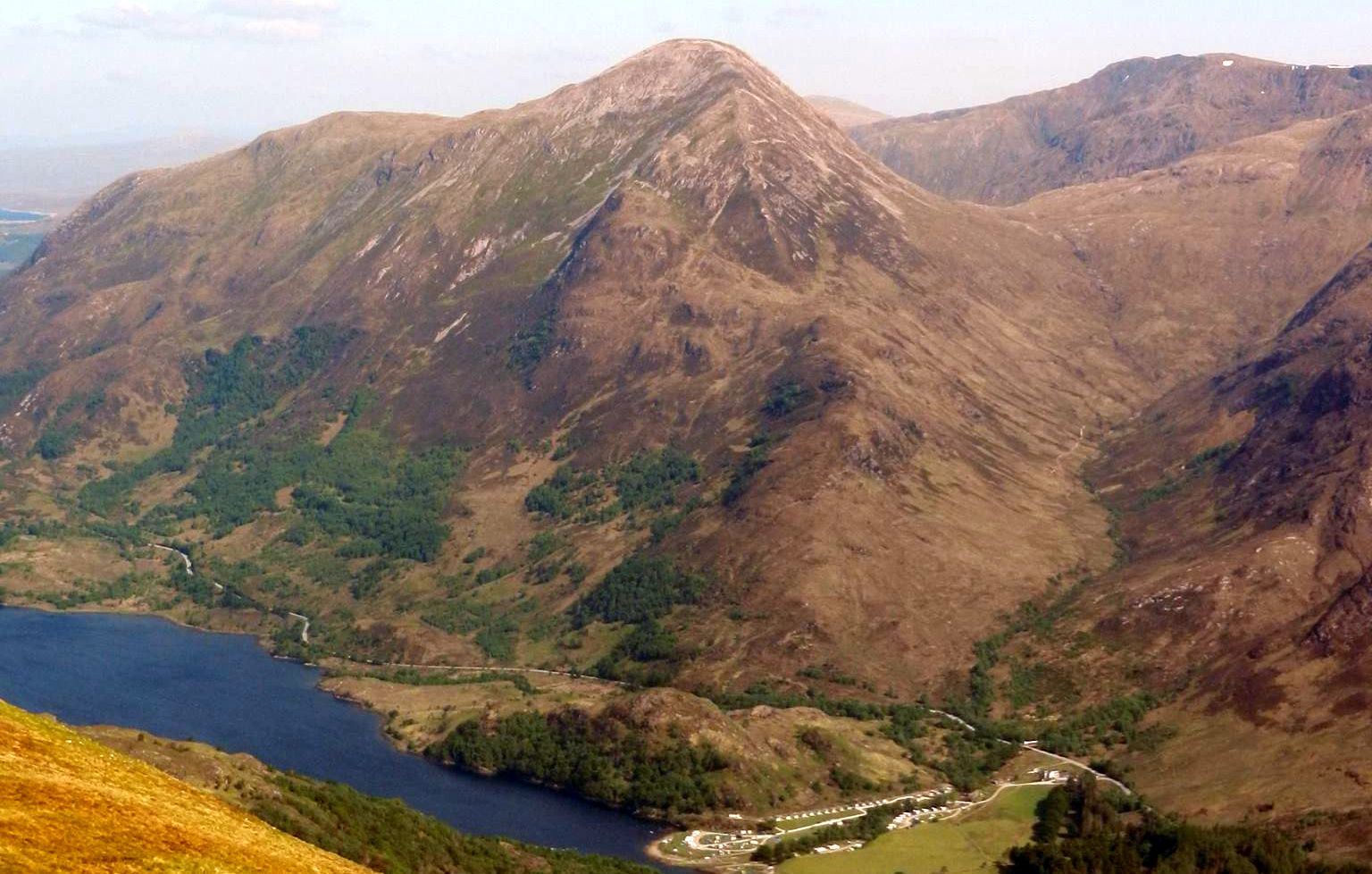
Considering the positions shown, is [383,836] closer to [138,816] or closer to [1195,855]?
[138,816]

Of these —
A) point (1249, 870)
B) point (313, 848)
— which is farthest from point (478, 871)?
point (1249, 870)

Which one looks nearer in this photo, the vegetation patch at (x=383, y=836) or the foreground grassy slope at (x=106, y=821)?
the foreground grassy slope at (x=106, y=821)

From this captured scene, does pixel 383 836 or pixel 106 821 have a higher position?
pixel 106 821

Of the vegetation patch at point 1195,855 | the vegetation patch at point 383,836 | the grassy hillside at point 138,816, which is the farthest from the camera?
the vegetation patch at point 1195,855

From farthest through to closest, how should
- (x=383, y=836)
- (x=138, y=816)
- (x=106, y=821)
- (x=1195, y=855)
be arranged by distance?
1. (x=1195, y=855)
2. (x=383, y=836)
3. (x=138, y=816)
4. (x=106, y=821)

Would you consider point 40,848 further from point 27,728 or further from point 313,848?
point 313,848

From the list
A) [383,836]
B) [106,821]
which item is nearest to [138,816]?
[106,821]

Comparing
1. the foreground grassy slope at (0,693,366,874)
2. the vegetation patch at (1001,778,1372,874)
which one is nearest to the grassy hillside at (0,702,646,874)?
the foreground grassy slope at (0,693,366,874)

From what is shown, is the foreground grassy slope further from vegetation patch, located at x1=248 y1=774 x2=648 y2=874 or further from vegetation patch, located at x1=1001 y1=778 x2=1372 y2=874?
vegetation patch, located at x1=1001 y1=778 x2=1372 y2=874

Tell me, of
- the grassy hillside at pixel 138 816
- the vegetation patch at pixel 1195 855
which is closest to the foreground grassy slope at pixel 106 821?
the grassy hillside at pixel 138 816

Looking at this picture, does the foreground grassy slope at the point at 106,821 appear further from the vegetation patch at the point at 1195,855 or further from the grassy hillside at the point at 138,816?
the vegetation patch at the point at 1195,855
